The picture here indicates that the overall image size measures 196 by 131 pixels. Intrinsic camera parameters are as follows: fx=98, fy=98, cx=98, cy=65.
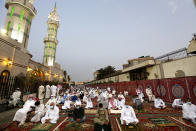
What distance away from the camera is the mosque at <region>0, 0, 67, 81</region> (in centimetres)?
918

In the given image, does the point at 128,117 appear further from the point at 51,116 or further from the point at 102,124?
the point at 51,116

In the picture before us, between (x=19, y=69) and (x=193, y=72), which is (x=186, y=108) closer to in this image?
(x=193, y=72)

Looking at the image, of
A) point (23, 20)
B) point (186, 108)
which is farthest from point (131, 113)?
point (23, 20)

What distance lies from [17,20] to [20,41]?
3.40m

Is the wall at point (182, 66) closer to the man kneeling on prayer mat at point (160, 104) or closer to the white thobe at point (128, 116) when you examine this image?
the man kneeling on prayer mat at point (160, 104)

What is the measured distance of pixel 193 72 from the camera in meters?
9.29

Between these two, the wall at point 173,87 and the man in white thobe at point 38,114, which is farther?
the wall at point 173,87

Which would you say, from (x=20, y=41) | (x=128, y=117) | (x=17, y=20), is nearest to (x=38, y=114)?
(x=128, y=117)

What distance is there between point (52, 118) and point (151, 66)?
14.5m

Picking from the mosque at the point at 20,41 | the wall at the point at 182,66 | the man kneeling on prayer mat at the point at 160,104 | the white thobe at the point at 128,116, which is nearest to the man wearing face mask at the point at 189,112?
the man kneeling on prayer mat at the point at 160,104

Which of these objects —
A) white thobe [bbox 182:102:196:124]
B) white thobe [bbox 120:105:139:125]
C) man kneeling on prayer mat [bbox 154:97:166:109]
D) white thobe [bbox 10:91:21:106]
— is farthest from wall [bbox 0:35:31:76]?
white thobe [bbox 182:102:196:124]

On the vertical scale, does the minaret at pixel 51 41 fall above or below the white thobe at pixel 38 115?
above

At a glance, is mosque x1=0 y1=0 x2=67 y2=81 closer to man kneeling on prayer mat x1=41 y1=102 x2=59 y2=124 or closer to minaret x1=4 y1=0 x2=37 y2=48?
minaret x1=4 y1=0 x2=37 y2=48

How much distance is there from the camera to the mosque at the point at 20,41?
361 inches
